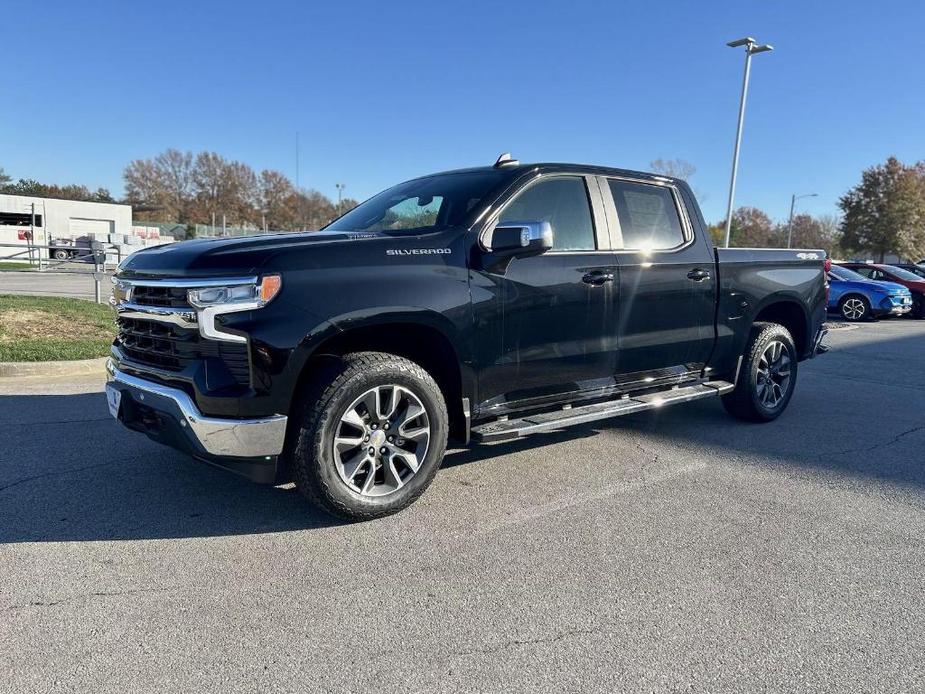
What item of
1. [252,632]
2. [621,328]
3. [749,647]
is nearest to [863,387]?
[621,328]

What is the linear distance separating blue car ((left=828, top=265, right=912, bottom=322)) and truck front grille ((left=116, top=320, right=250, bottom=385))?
18.2 m

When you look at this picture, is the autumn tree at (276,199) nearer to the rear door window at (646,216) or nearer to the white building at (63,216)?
the white building at (63,216)

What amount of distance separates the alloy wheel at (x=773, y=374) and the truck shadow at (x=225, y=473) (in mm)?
241

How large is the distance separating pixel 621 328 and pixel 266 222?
8718 cm

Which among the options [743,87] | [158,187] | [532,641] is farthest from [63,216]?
[532,641]

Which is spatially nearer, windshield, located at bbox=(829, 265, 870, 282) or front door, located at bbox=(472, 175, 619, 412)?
front door, located at bbox=(472, 175, 619, 412)

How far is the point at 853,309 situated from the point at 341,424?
60.5 feet

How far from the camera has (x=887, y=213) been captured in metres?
50.0

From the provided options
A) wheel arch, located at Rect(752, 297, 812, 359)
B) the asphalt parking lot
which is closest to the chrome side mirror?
the asphalt parking lot

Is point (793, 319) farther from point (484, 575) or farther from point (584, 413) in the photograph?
point (484, 575)

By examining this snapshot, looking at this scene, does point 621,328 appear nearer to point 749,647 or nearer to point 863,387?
point 749,647

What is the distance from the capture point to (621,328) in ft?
15.4

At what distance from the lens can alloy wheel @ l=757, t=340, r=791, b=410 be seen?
601cm

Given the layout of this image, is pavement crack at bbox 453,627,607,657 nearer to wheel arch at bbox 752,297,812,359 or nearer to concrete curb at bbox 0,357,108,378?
wheel arch at bbox 752,297,812,359
